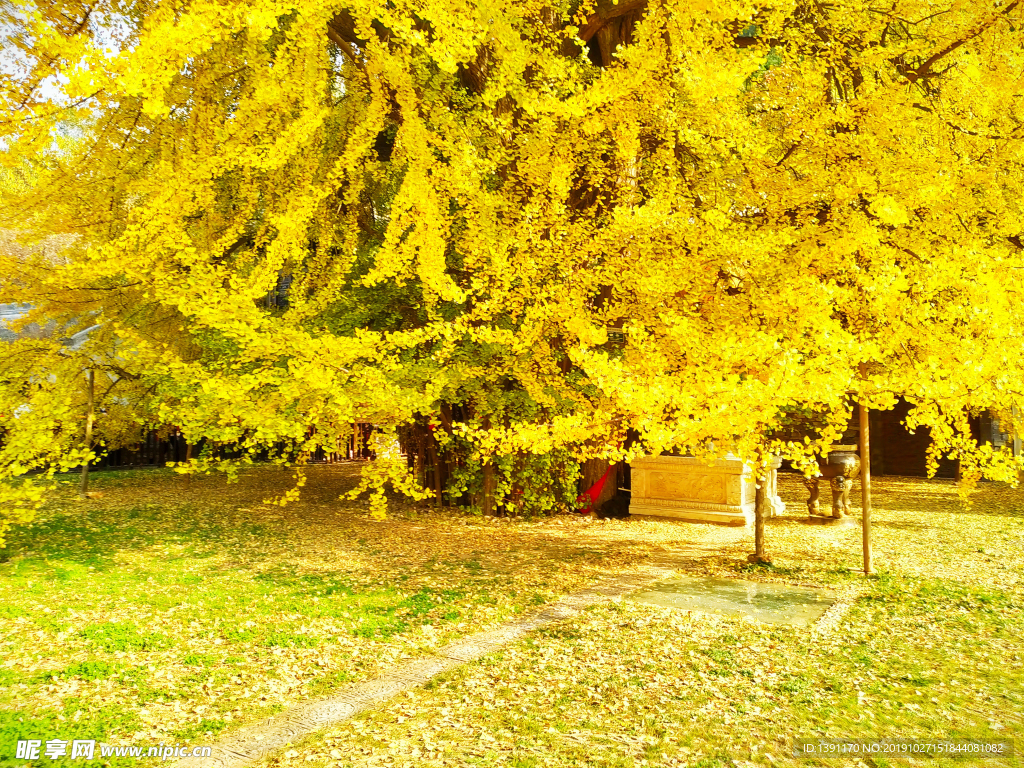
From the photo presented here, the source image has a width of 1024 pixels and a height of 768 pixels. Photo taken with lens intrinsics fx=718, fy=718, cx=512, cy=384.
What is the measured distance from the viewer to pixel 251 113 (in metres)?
7.79

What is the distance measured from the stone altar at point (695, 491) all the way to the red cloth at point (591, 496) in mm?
562

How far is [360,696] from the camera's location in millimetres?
4426

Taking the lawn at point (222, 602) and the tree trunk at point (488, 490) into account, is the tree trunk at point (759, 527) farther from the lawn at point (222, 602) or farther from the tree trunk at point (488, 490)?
the tree trunk at point (488, 490)

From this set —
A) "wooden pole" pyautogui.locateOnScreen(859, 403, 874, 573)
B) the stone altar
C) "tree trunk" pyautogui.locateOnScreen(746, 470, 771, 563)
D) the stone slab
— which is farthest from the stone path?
the stone altar

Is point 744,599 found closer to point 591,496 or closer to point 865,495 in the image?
point 865,495

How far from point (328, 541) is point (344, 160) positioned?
15.2ft

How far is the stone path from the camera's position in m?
3.70

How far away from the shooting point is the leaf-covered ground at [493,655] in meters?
3.90

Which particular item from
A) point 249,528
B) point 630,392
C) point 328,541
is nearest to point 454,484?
point 328,541

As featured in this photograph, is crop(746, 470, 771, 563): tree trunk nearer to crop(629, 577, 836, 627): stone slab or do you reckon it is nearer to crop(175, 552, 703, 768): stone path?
crop(629, 577, 836, 627): stone slab

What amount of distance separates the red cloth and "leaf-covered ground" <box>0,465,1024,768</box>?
1.61 meters

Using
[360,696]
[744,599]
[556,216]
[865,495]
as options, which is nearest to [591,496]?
[865,495]

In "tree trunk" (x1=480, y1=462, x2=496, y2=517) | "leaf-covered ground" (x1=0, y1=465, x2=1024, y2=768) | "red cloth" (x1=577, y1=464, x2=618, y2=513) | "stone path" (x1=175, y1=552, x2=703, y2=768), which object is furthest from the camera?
"red cloth" (x1=577, y1=464, x2=618, y2=513)

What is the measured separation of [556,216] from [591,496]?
17.8ft
